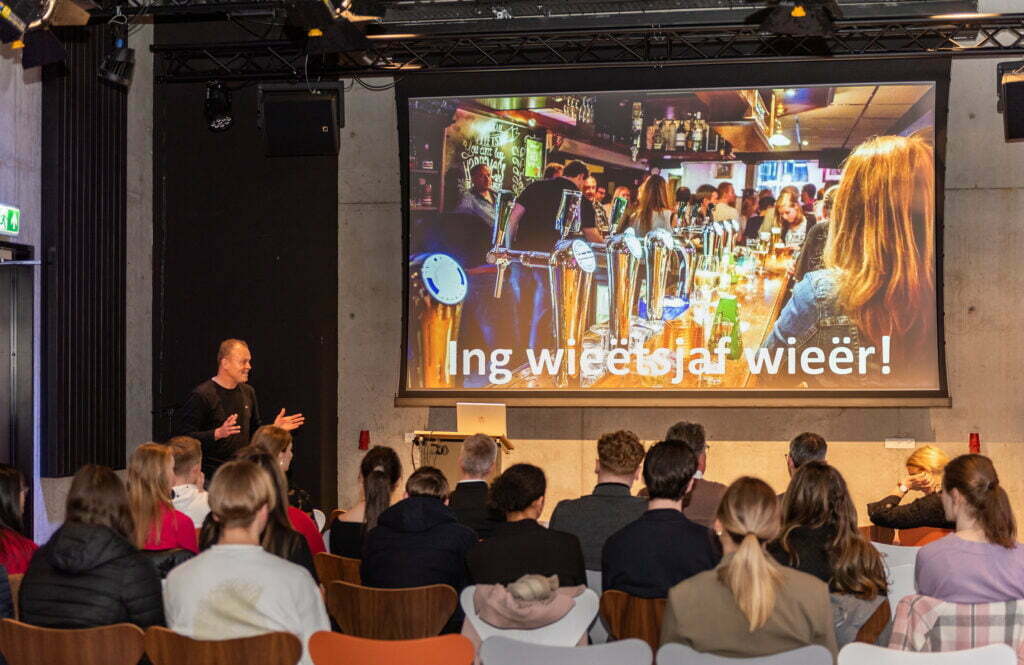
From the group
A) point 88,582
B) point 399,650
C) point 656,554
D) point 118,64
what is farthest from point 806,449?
point 118,64

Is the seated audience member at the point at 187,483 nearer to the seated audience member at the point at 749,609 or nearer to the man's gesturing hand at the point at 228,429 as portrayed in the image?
the man's gesturing hand at the point at 228,429

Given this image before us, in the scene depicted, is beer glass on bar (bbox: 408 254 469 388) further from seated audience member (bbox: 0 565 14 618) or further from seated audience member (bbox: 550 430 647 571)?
seated audience member (bbox: 0 565 14 618)

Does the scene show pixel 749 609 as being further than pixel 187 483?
No

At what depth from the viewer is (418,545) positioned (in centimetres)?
405

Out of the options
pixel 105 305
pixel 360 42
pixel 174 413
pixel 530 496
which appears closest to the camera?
pixel 530 496

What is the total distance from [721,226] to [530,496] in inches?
172

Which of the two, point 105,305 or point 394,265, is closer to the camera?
point 105,305

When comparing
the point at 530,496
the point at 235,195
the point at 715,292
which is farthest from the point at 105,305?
the point at 530,496

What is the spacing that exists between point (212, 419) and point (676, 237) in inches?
132

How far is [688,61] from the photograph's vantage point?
778 cm

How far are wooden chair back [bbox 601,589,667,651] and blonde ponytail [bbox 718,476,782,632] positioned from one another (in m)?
0.54

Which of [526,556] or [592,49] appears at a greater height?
[592,49]

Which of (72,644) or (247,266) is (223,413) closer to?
(247,266)

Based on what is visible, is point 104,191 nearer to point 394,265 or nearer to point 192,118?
point 192,118
